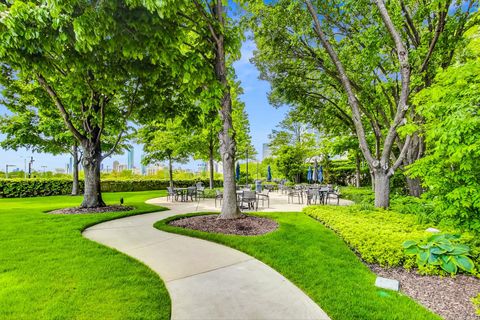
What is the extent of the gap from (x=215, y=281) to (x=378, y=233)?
12.4ft

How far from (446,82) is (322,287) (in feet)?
12.9

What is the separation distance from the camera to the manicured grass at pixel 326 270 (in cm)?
Answer: 293

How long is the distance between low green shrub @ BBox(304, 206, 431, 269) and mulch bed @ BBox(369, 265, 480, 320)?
0.23 meters

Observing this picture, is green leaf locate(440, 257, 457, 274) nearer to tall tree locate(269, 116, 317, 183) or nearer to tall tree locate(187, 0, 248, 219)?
tall tree locate(187, 0, 248, 219)

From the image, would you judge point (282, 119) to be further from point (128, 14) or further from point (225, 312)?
point (225, 312)

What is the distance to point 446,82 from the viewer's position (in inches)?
168

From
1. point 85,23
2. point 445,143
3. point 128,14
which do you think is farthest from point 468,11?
point 85,23

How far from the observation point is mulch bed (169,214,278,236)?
6402 mm

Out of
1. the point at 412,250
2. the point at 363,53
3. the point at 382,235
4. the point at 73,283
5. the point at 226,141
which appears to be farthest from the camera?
the point at 363,53

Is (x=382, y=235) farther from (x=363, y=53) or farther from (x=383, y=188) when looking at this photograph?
(x=363, y=53)

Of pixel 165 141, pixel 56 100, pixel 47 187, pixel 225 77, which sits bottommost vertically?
pixel 47 187

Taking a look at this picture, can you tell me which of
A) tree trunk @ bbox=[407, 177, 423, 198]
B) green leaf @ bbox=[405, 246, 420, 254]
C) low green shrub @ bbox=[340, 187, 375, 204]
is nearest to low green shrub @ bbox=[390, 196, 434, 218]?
low green shrub @ bbox=[340, 187, 375, 204]

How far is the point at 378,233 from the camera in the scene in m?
5.40

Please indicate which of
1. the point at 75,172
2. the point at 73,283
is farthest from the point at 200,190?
the point at 73,283
